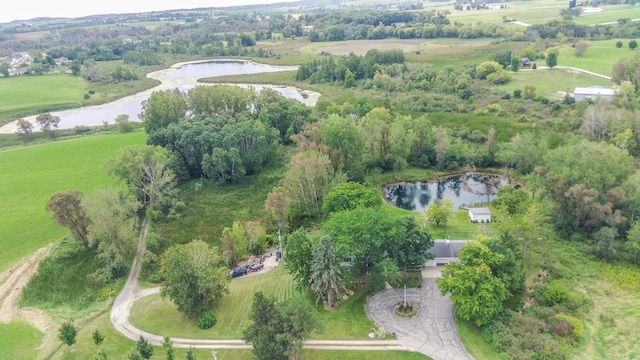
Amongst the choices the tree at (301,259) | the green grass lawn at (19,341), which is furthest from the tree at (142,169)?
the tree at (301,259)

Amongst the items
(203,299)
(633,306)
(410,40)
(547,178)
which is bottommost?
(633,306)

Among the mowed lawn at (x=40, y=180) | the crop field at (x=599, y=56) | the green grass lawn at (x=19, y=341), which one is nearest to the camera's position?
the green grass lawn at (x=19, y=341)

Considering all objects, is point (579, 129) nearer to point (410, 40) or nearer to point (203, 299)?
point (203, 299)

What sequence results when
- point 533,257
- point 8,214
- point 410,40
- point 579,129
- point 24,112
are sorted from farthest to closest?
point 410,40 < point 24,112 < point 579,129 < point 8,214 < point 533,257

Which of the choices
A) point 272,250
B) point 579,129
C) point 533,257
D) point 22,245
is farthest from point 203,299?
point 579,129

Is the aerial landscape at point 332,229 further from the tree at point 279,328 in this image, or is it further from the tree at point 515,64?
the tree at point 515,64

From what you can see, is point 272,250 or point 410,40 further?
point 410,40

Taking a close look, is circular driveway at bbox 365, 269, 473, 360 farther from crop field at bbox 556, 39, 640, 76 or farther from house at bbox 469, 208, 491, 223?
crop field at bbox 556, 39, 640, 76

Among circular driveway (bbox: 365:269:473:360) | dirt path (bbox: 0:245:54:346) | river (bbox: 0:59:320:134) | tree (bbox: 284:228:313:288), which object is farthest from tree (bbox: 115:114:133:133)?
circular driveway (bbox: 365:269:473:360)
